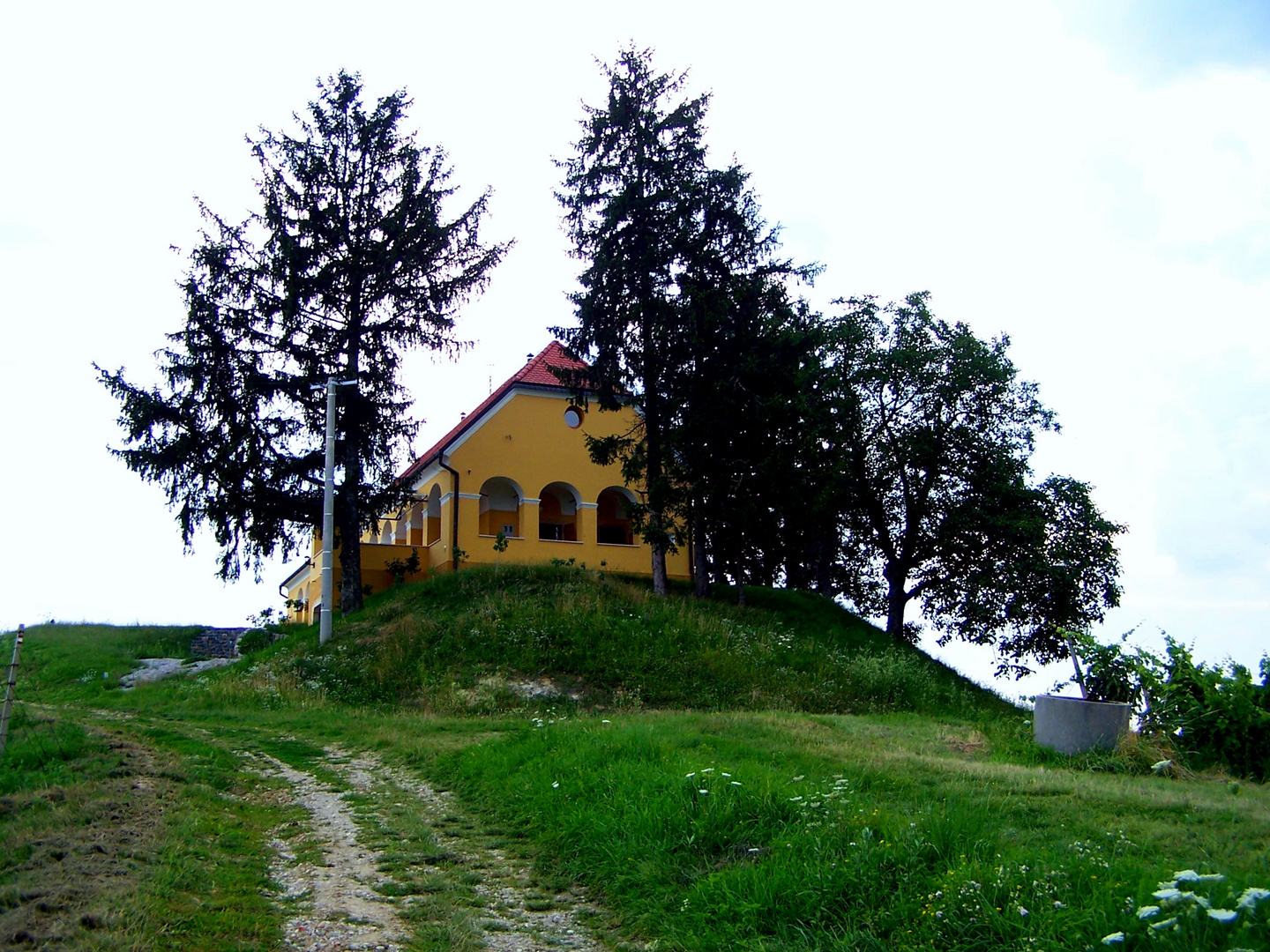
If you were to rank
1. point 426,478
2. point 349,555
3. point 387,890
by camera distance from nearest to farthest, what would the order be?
1. point 387,890
2. point 349,555
3. point 426,478

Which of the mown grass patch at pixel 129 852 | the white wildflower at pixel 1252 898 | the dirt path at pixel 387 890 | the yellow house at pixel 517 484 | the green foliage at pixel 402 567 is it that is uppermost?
the yellow house at pixel 517 484

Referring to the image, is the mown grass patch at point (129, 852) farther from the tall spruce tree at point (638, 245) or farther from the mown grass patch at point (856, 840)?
the tall spruce tree at point (638, 245)

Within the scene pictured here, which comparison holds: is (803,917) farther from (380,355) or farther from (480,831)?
(380,355)

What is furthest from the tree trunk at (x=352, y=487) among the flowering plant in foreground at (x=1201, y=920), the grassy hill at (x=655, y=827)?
the flowering plant in foreground at (x=1201, y=920)

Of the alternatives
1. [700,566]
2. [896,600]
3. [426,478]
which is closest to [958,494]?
[896,600]

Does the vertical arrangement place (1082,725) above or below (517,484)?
below

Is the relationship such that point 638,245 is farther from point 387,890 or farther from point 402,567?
point 387,890

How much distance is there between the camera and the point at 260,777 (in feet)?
36.1

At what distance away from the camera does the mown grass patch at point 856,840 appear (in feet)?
17.5

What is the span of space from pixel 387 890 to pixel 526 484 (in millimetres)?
22973

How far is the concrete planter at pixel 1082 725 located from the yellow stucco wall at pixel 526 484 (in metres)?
18.5

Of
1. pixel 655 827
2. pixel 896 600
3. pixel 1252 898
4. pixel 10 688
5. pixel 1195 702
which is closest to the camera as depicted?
pixel 1252 898

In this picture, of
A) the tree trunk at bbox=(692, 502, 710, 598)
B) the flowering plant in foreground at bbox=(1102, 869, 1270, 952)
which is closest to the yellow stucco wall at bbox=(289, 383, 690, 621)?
the tree trunk at bbox=(692, 502, 710, 598)

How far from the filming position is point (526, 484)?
29781mm
